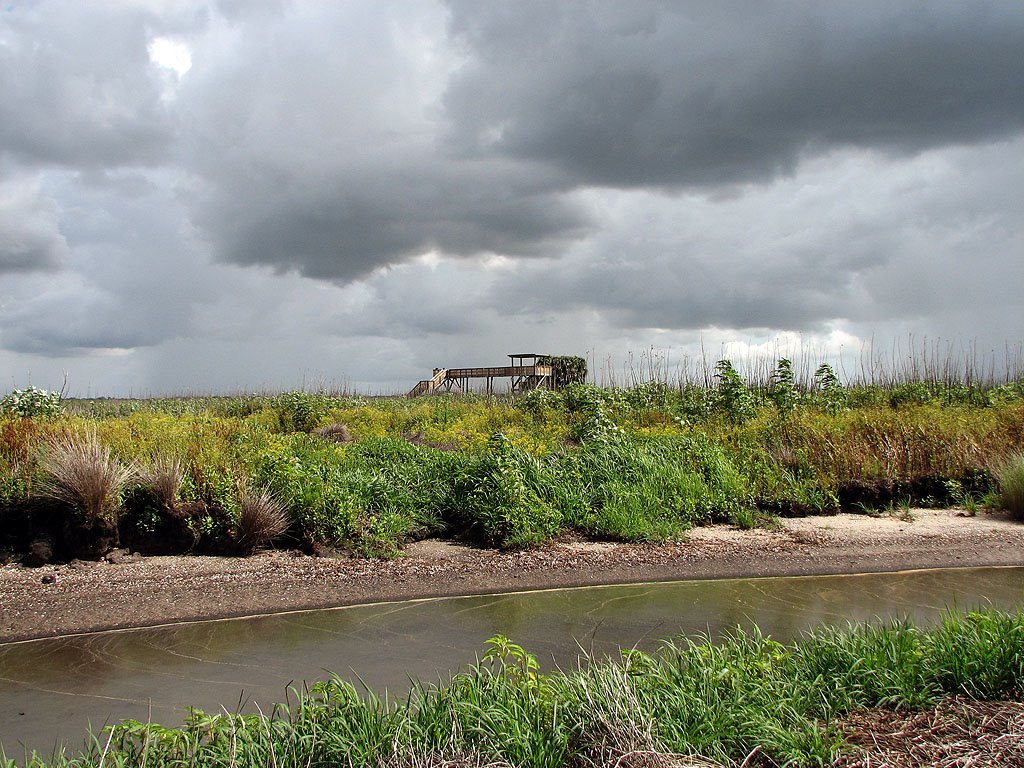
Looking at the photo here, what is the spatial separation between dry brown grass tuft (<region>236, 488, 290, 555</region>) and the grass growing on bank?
469cm

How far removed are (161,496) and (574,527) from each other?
195 inches

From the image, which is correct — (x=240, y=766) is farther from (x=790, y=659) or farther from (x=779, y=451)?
(x=779, y=451)

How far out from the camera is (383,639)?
6.07m

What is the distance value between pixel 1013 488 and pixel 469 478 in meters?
8.05

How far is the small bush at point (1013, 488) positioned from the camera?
1093 cm

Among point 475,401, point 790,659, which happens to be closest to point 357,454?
point 790,659

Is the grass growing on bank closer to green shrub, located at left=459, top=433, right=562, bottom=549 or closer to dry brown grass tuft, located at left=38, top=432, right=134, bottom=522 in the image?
green shrub, located at left=459, top=433, right=562, bottom=549

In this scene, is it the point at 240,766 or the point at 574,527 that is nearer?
the point at 240,766

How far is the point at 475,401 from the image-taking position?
76.8 ft

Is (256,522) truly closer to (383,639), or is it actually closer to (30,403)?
(383,639)

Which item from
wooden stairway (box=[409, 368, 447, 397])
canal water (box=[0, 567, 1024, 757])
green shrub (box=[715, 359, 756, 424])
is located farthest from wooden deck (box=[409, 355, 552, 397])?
canal water (box=[0, 567, 1024, 757])

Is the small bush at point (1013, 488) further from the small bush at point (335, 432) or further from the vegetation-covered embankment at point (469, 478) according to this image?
the small bush at point (335, 432)

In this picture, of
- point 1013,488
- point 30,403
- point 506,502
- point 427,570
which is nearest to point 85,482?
point 427,570

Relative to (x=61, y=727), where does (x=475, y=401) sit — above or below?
above
